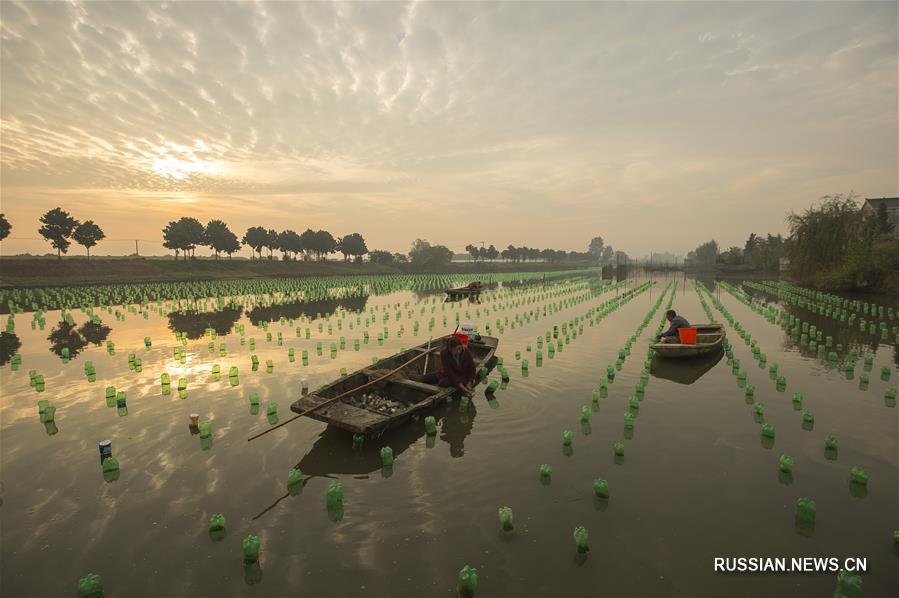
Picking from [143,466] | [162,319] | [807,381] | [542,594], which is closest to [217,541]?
[143,466]

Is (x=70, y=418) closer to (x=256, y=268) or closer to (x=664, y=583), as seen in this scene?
(x=664, y=583)

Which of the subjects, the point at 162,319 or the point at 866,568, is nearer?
the point at 866,568

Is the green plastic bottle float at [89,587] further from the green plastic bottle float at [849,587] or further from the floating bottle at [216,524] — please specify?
the green plastic bottle float at [849,587]

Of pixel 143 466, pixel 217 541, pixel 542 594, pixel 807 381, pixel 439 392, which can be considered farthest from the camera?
pixel 807 381

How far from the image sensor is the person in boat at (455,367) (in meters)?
10.1

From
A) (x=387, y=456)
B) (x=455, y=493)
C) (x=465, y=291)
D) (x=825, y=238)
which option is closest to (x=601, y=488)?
(x=455, y=493)

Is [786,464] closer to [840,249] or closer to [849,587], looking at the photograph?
[849,587]

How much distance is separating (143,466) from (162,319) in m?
20.6

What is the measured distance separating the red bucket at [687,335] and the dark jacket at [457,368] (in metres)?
7.98

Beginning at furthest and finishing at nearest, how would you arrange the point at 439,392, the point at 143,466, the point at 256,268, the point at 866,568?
the point at 256,268, the point at 439,392, the point at 143,466, the point at 866,568

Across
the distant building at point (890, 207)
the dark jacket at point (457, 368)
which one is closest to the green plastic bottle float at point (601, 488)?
the dark jacket at point (457, 368)

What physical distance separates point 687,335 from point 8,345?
26.8 m

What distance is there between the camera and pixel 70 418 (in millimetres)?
9492

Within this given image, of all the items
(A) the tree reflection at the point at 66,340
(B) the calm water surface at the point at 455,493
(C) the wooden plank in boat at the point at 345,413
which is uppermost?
(C) the wooden plank in boat at the point at 345,413
